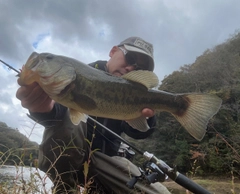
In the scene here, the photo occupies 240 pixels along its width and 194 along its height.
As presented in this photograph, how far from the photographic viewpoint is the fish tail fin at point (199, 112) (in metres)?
2.18

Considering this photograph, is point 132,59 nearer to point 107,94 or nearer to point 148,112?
point 148,112

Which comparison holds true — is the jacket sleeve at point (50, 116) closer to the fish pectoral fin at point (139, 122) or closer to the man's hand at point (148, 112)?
the fish pectoral fin at point (139, 122)

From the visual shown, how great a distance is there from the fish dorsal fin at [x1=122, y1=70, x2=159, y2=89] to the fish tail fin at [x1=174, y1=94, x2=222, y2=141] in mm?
316

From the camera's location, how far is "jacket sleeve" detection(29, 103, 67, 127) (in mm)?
2547

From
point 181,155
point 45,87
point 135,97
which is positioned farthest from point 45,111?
point 181,155

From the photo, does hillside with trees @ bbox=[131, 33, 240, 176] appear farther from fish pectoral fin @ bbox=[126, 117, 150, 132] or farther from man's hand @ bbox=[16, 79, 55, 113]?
man's hand @ bbox=[16, 79, 55, 113]

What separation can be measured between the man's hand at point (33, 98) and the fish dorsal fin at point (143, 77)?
2.16 feet

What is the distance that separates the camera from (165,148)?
2441cm

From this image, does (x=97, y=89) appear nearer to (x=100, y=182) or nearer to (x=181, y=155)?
(x=100, y=182)

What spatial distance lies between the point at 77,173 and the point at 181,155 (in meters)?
20.0

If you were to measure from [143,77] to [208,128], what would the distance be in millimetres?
18261

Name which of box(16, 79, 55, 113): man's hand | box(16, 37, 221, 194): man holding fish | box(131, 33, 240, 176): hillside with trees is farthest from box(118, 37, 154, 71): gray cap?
box(131, 33, 240, 176): hillside with trees

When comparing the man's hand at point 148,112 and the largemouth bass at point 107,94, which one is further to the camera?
the man's hand at point 148,112

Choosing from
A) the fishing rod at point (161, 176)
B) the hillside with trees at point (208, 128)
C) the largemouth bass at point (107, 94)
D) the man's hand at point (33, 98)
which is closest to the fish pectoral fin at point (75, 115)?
the largemouth bass at point (107, 94)
